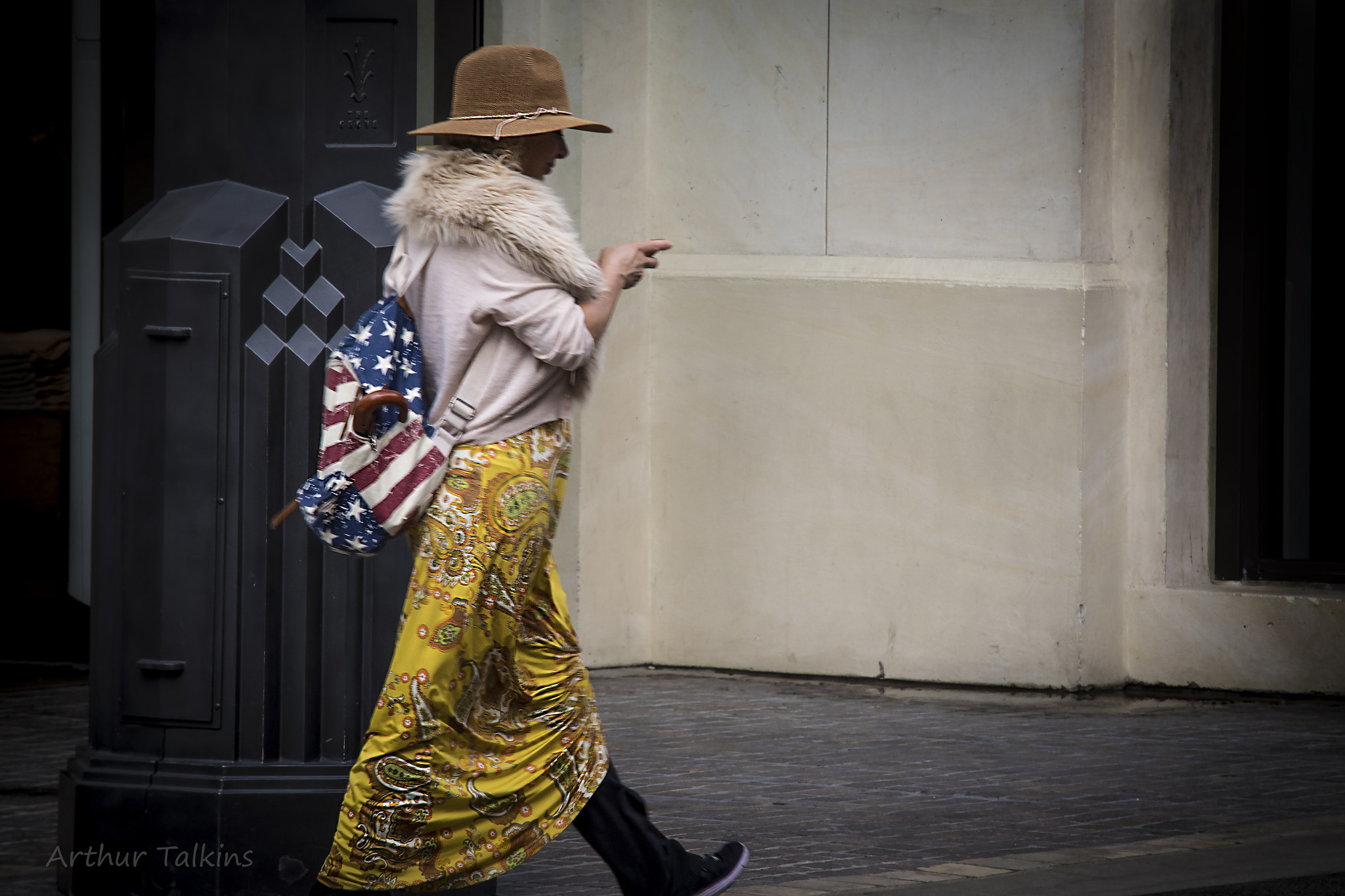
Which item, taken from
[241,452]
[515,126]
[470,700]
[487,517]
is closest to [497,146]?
[515,126]

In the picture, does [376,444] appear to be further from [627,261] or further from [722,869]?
[722,869]

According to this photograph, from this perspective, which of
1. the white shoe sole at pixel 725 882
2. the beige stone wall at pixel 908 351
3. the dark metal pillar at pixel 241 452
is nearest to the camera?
Answer: the white shoe sole at pixel 725 882

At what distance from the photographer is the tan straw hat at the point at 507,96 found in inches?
161

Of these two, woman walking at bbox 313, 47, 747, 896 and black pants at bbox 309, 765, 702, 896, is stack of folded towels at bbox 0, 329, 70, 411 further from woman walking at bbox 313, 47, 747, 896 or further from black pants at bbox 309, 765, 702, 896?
black pants at bbox 309, 765, 702, 896

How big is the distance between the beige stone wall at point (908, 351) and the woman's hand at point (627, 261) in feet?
13.4

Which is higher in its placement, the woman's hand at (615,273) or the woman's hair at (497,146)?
the woman's hair at (497,146)

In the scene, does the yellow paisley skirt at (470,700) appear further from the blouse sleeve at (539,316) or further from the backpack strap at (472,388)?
the blouse sleeve at (539,316)

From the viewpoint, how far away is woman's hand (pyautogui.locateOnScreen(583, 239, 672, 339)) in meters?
4.10

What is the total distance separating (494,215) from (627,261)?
35cm

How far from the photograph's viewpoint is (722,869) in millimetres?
4512

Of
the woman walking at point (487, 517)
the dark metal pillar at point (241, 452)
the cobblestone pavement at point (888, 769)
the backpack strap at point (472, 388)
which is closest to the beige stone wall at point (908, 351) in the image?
the cobblestone pavement at point (888, 769)

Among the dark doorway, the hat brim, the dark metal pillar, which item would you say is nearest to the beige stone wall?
the dark doorway

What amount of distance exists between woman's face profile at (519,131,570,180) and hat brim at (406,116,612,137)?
0.03m

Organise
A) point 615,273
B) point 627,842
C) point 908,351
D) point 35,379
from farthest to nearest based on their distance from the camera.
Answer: point 35,379
point 908,351
point 627,842
point 615,273
